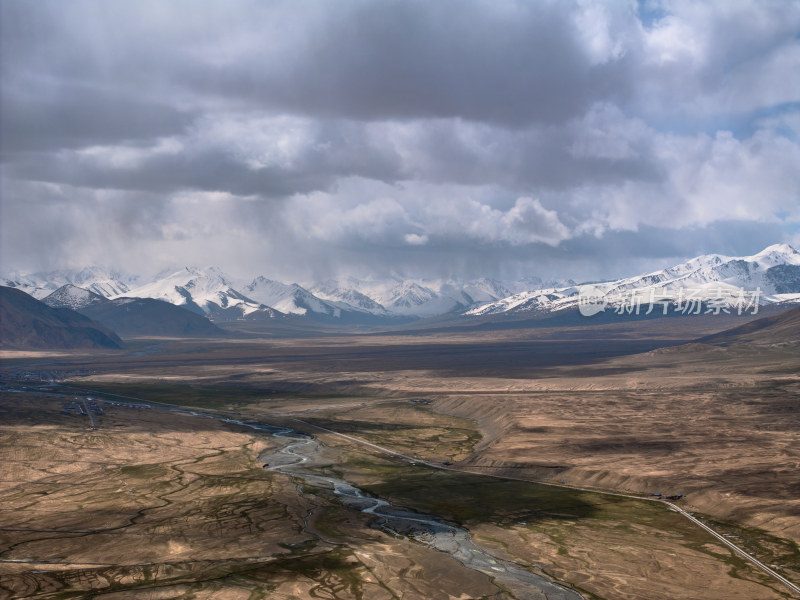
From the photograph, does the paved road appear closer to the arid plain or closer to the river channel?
the arid plain

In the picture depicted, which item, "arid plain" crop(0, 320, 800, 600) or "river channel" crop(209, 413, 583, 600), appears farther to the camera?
"arid plain" crop(0, 320, 800, 600)

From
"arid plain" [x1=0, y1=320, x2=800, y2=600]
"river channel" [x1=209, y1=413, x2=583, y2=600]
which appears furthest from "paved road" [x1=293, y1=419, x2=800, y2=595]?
"river channel" [x1=209, y1=413, x2=583, y2=600]

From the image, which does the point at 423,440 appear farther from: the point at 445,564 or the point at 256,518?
the point at 445,564

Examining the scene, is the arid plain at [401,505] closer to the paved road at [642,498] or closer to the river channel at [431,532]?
the paved road at [642,498]

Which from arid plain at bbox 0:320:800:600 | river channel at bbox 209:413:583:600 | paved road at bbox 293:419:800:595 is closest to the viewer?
river channel at bbox 209:413:583:600

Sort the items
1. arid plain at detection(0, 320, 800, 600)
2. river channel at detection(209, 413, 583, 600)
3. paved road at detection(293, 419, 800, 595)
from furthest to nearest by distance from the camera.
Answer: paved road at detection(293, 419, 800, 595)
arid plain at detection(0, 320, 800, 600)
river channel at detection(209, 413, 583, 600)

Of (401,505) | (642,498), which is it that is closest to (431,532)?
(401,505)

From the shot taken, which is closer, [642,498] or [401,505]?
[401,505]

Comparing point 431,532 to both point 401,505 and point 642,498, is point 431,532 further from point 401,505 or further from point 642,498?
point 642,498

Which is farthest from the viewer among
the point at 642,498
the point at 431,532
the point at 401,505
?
the point at 642,498

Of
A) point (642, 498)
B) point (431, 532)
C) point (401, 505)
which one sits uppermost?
point (642, 498)

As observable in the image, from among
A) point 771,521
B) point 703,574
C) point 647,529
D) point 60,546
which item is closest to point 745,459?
point 771,521

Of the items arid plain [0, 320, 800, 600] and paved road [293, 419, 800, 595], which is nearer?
arid plain [0, 320, 800, 600]
